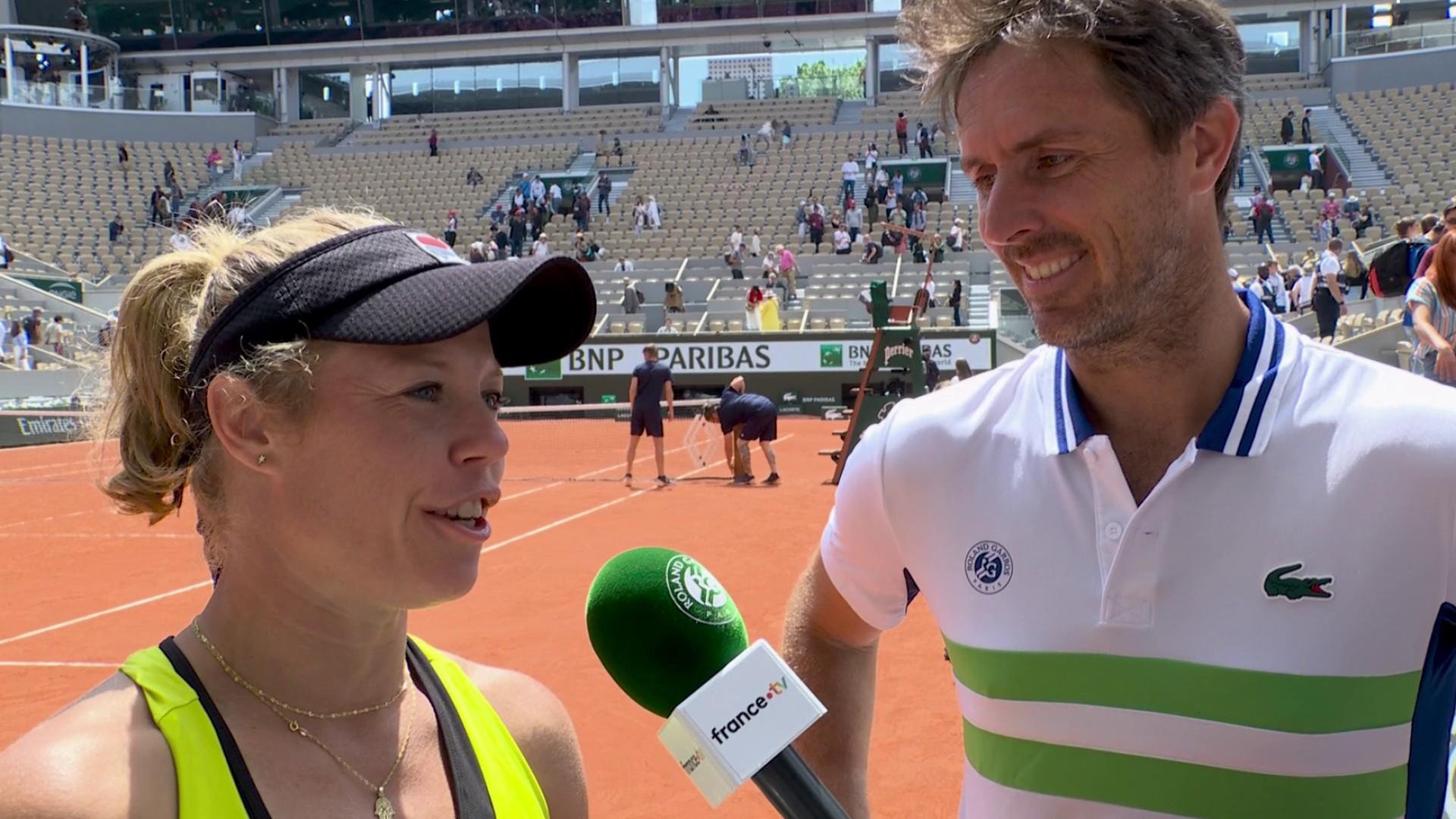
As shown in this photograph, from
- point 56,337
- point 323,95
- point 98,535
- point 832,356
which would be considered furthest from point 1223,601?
point 323,95

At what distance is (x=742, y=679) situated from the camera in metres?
1.30

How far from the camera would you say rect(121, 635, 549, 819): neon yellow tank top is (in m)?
1.51

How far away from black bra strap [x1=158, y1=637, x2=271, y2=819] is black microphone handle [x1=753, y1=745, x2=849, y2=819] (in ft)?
2.41

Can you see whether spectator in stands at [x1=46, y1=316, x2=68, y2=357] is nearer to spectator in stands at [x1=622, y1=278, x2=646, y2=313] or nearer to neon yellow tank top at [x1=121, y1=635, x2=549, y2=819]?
spectator in stands at [x1=622, y1=278, x2=646, y2=313]

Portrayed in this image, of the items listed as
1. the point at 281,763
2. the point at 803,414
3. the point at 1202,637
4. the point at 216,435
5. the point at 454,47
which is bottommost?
the point at 803,414

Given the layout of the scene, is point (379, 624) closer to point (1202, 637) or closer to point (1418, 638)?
point (1202, 637)

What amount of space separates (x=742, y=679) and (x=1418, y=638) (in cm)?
104

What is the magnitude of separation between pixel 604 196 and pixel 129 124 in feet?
72.6

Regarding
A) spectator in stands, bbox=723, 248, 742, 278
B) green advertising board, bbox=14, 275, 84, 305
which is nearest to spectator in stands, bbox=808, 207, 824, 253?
spectator in stands, bbox=723, 248, 742, 278

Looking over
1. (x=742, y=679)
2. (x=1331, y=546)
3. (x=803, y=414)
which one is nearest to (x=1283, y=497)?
(x=1331, y=546)

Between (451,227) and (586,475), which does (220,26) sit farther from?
(586,475)

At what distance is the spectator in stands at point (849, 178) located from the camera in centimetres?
3631

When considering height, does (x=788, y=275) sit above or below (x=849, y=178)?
below

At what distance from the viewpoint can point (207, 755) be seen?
156 cm
